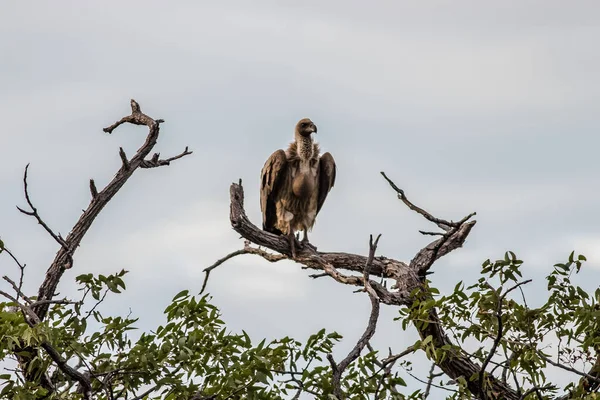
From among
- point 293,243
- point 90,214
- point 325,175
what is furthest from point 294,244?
point 90,214

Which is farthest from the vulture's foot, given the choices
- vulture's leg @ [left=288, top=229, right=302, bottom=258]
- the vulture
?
the vulture

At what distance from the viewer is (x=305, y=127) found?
892 cm

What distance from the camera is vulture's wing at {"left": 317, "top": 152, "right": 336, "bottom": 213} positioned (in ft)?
29.3

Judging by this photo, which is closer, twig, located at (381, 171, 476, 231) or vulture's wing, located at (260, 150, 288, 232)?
twig, located at (381, 171, 476, 231)

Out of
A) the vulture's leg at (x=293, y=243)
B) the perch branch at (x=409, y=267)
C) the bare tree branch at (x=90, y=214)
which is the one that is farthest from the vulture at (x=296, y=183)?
the bare tree branch at (x=90, y=214)

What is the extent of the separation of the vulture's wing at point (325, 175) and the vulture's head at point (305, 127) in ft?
0.98

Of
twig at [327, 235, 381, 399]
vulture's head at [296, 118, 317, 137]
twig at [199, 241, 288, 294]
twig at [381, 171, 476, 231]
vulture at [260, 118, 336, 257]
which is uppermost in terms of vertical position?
vulture's head at [296, 118, 317, 137]

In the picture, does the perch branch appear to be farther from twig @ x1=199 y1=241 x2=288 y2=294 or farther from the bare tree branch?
the bare tree branch

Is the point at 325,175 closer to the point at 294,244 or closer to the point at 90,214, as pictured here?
the point at 294,244

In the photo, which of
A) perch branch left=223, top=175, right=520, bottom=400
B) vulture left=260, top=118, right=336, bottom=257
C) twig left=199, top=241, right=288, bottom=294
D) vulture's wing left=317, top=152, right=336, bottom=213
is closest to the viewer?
perch branch left=223, top=175, right=520, bottom=400

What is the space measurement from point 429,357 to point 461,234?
1.48 metres

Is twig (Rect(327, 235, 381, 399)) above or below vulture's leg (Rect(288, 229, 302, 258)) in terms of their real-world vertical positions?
below

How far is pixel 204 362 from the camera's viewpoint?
5.21 metres

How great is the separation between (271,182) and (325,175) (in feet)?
1.89
